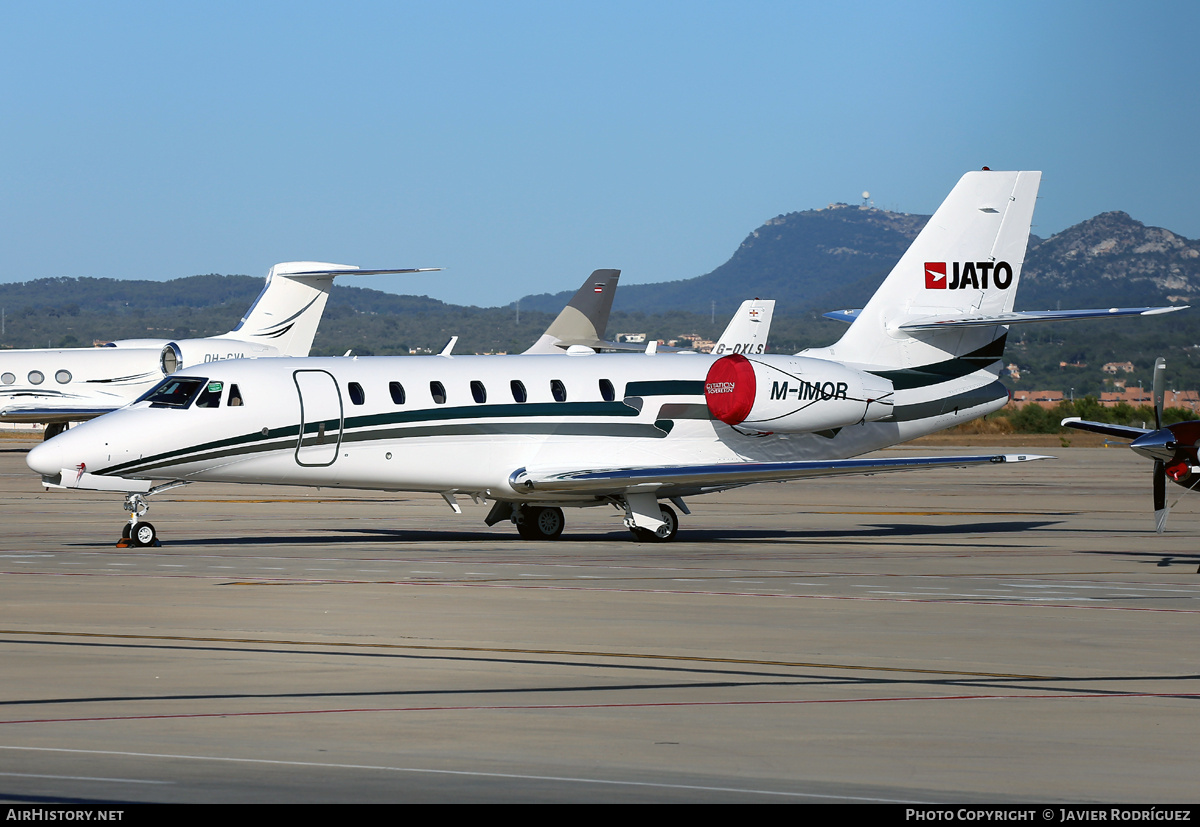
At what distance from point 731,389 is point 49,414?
39150mm

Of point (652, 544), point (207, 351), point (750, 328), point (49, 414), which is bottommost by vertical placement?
point (49, 414)

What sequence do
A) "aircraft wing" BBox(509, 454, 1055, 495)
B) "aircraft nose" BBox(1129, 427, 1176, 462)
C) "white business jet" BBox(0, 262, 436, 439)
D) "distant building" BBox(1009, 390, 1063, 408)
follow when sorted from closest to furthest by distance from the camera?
"aircraft nose" BBox(1129, 427, 1176, 462), "aircraft wing" BBox(509, 454, 1055, 495), "white business jet" BBox(0, 262, 436, 439), "distant building" BBox(1009, 390, 1063, 408)

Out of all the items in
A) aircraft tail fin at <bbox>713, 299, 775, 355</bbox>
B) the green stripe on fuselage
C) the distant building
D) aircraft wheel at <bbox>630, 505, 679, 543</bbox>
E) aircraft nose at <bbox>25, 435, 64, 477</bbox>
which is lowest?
the distant building

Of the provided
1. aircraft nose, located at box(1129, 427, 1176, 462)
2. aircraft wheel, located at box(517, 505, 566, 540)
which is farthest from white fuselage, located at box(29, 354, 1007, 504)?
aircraft nose, located at box(1129, 427, 1176, 462)

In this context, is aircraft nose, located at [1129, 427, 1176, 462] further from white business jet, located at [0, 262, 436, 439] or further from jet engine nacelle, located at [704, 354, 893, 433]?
white business jet, located at [0, 262, 436, 439]

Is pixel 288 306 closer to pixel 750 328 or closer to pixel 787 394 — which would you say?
pixel 750 328

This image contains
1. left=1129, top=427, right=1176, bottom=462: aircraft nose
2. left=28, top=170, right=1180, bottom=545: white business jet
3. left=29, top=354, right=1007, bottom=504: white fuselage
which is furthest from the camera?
left=28, top=170, right=1180, bottom=545: white business jet

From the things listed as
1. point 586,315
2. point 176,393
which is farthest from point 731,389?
point 586,315

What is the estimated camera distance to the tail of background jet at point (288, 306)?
6341 cm

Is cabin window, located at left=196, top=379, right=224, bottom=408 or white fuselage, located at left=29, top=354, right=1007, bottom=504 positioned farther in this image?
cabin window, located at left=196, top=379, right=224, bottom=408

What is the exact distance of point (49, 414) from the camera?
5981cm

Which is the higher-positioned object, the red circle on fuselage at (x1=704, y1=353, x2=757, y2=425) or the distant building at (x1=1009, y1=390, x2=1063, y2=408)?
the red circle on fuselage at (x1=704, y1=353, x2=757, y2=425)

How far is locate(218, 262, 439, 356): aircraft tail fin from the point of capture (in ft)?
208
